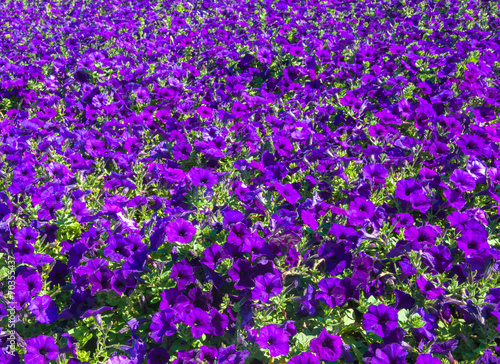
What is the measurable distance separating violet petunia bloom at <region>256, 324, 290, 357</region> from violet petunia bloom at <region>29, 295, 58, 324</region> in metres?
1.45

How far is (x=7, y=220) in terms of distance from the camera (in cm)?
344

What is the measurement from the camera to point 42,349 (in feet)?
8.70

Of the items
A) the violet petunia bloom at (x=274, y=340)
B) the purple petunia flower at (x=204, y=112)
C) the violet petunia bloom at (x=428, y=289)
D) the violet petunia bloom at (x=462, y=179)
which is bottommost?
the violet petunia bloom at (x=274, y=340)

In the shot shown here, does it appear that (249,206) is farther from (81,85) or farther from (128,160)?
(81,85)

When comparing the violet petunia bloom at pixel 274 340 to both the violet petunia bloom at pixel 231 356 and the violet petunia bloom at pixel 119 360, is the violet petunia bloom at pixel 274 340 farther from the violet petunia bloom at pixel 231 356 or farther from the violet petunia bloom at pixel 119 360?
the violet petunia bloom at pixel 119 360

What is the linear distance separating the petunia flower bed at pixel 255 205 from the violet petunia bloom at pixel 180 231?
0.02 m

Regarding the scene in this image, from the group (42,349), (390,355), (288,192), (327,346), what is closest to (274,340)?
(327,346)

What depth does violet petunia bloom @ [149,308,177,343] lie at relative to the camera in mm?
2723

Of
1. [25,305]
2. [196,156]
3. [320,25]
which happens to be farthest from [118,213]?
[320,25]

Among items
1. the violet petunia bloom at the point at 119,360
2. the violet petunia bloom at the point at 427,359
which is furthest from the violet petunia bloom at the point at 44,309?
the violet petunia bloom at the point at 427,359

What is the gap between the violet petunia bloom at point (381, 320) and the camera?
2.69m

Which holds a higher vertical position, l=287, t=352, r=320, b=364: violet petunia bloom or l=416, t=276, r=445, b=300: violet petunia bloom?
l=416, t=276, r=445, b=300: violet petunia bloom

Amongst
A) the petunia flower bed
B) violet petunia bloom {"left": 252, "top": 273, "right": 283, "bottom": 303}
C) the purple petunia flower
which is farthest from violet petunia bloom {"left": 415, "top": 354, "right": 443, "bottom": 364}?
the purple petunia flower

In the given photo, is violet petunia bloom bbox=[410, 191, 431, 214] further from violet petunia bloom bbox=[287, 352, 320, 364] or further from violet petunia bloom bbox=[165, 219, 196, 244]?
violet petunia bloom bbox=[165, 219, 196, 244]
